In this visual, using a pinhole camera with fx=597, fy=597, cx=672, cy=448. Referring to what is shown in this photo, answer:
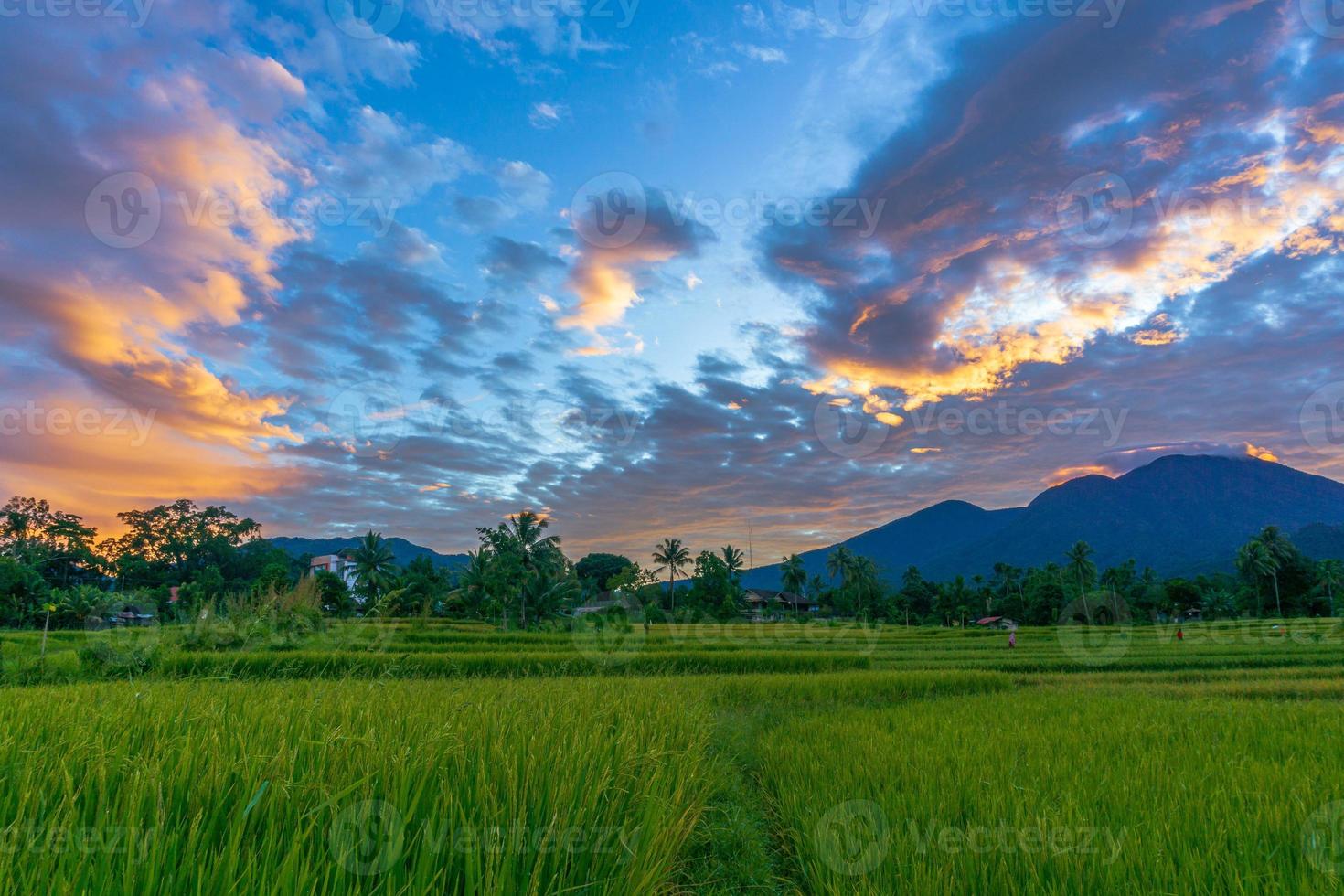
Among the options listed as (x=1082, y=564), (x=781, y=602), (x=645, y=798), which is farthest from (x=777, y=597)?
(x=645, y=798)

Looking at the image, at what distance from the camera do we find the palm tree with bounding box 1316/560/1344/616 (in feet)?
180

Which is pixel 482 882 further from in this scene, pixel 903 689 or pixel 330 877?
pixel 903 689

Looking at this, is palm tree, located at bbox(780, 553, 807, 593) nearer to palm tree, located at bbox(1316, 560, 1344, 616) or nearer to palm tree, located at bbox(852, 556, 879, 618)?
palm tree, located at bbox(852, 556, 879, 618)

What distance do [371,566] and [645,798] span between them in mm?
52502

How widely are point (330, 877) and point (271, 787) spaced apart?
596 millimetres

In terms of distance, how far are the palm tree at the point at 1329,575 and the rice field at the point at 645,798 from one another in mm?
68283

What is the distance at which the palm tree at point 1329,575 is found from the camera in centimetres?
5475

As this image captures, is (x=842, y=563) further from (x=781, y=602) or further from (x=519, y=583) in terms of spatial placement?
(x=519, y=583)

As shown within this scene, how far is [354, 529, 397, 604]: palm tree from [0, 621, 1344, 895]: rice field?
45.2m

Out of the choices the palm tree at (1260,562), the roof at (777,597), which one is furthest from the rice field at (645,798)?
the roof at (777,597)

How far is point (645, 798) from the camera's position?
3.26 metres

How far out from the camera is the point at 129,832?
1747 mm

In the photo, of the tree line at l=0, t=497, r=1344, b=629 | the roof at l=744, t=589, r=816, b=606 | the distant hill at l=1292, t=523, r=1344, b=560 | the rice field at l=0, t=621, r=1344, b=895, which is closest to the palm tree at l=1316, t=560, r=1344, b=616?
the tree line at l=0, t=497, r=1344, b=629

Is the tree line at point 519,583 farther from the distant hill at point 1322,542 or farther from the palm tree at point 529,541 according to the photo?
the distant hill at point 1322,542
